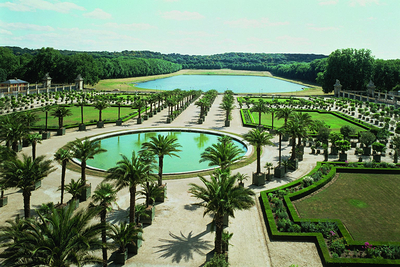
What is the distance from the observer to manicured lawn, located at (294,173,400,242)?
2211cm

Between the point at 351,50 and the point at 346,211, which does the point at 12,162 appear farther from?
the point at 351,50

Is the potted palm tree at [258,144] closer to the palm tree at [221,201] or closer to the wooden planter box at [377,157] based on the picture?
the palm tree at [221,201]

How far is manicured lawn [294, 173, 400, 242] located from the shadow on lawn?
8.29 meters

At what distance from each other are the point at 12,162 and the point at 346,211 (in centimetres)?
2359

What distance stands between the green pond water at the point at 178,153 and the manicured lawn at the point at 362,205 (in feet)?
37.1

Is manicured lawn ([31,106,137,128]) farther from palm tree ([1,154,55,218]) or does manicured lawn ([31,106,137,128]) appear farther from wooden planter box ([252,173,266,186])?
wooden planter box ([252,173,266,186])

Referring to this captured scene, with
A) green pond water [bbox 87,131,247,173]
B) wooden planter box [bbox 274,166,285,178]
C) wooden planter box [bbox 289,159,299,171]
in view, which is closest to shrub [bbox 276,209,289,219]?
wooden planter box [bbox 274,166,285,178]

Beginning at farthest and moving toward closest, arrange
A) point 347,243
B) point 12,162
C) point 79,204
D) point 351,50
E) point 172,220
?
point 351,50 → point 79,204 → point 172,220 → point 12,162 → point 347,243

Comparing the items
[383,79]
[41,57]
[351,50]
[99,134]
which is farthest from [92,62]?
[383,79]

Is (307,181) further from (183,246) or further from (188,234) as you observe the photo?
(183,246)

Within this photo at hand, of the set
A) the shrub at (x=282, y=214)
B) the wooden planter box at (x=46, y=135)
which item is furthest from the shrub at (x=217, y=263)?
the wooden planter box at (x=46, y=135)

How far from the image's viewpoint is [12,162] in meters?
21.3

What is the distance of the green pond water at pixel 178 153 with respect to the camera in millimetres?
36250

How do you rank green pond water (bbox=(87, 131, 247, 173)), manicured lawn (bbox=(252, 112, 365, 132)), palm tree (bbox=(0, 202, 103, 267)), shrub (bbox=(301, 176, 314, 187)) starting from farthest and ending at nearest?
1. manicured lawn (bbox=(252, 112, 365, 132))
2. green pond water (bbox=(87, 131, 247, 173))
3. shrub (bbox=(301, 176, 314, 187))
4. palm tree (bbox=(0, 202, 103, 267))
